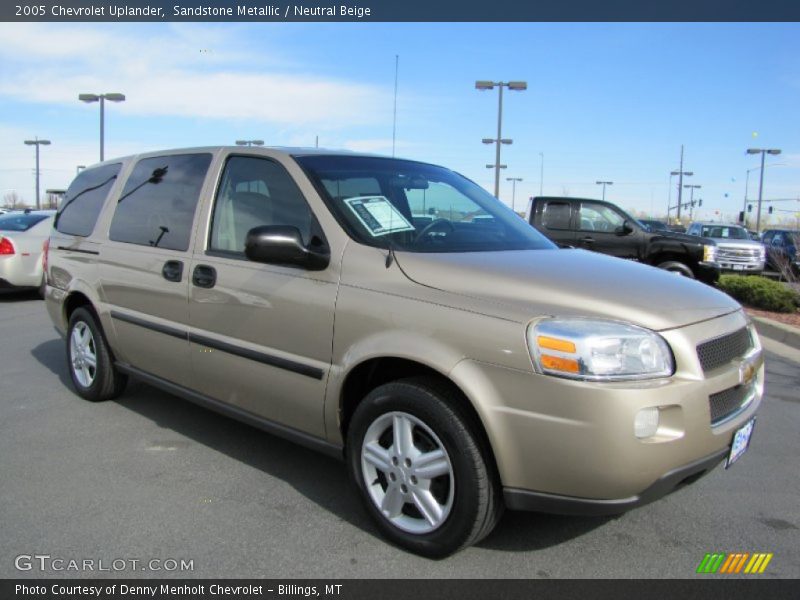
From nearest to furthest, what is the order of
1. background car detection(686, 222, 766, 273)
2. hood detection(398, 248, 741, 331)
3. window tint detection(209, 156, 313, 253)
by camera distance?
hood detection(398, 248, 741, 331), window tint detection(209, 156, 313, 253), background car detection(686, 222, 766, 273)

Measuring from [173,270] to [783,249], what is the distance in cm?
1584

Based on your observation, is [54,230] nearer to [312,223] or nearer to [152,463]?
[152,463]

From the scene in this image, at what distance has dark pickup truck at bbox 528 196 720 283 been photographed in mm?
12227

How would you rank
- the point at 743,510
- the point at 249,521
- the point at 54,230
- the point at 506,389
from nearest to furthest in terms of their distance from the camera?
the point at 506,389, the point at 249,521, the point at 743,510, the point at 54,230

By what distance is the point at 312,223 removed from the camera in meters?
3.32

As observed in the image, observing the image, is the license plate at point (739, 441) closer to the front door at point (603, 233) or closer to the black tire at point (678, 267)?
the front door at point (603, 233)

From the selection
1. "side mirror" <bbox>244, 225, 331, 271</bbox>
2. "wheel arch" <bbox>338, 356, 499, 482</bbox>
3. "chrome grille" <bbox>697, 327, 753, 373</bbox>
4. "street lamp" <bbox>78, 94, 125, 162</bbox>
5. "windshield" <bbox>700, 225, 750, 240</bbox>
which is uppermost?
"street lamp" <bbox>78, 94, 125, 162</bbox>

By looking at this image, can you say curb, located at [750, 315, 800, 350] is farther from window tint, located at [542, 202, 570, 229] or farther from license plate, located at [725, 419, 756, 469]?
license plate, located at [725, 419, 756, 469]

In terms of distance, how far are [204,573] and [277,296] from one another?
4.30 feet

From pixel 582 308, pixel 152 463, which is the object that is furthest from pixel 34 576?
pixel 582 308

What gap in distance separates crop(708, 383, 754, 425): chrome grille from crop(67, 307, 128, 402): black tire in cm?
405

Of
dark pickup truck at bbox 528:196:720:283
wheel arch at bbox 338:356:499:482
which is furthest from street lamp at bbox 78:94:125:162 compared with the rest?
wheel arch at bbox 338:356:499:482

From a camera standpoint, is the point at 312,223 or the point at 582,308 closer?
the point at 582,308

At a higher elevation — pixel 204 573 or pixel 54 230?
pixel 54 230
